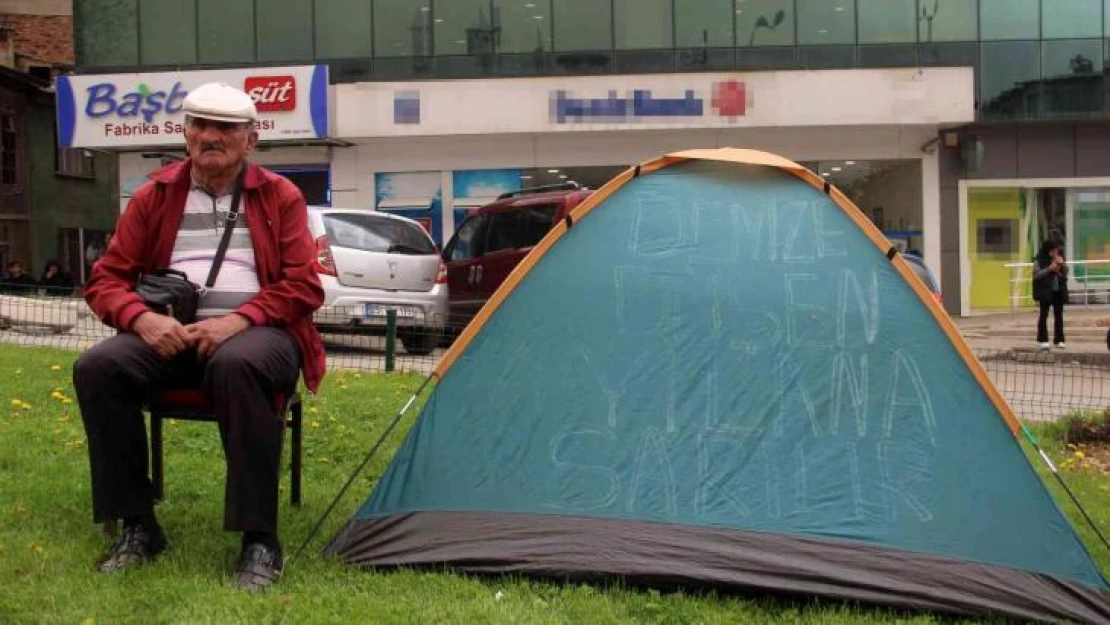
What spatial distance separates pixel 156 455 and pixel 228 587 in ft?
3.40

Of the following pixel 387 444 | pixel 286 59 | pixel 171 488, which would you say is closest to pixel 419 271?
pixel 387 444

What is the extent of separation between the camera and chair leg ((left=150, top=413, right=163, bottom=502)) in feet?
14.3

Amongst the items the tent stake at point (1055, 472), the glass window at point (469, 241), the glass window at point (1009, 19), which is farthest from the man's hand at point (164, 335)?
the glass window at point (1009, 19)

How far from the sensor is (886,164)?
2128 centimetres

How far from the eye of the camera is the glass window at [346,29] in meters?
21.5

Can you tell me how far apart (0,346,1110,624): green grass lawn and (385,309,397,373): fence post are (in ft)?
14.5

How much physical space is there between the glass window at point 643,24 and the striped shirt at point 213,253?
1772cm

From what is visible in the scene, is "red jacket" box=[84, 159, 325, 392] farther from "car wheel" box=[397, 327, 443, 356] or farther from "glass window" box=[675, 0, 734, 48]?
"glass window" box=[675, 0, 734, 48]

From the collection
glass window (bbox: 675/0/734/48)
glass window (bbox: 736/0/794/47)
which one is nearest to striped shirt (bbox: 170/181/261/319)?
glass window (bbox: 675/0/734/48)

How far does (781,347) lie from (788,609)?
94cm

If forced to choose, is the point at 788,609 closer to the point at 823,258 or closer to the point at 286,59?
the point at 823,258

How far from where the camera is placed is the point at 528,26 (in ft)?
69.6

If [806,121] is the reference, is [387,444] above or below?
below

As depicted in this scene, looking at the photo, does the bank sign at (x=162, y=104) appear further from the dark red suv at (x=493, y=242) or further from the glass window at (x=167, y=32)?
the dark red suv at (x=493, y=242)
